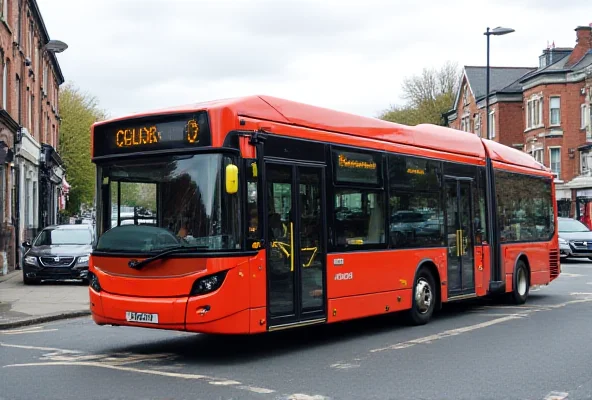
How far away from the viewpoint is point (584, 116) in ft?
176

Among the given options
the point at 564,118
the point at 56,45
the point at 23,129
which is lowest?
the point at 23,129

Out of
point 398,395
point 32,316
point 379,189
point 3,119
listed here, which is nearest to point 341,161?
point 379,189

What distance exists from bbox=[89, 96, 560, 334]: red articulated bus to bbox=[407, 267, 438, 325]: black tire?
0.10ft

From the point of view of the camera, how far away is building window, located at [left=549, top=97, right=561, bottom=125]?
180 feet

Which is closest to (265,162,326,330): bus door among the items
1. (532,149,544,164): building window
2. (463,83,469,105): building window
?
(532,149,544,164): building window

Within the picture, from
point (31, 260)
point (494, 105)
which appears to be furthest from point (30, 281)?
point (494, 105)

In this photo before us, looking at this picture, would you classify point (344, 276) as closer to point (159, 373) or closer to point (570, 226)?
point (159, 373)

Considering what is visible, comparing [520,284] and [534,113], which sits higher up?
[534,113]

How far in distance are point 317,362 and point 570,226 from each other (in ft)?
82.4

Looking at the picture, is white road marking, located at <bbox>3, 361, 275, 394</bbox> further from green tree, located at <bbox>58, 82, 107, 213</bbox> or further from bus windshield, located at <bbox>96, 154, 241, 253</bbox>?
green tree, located at <bbox>58, 82, 107, 213</bbox>

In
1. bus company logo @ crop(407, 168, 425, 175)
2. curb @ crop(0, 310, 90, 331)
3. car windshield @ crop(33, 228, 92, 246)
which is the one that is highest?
bus company logo @ crop(407, 168, 425, 175)

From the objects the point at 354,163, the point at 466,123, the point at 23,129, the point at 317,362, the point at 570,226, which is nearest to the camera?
the point at 317,362

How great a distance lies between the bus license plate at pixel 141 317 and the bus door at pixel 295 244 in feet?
4.25

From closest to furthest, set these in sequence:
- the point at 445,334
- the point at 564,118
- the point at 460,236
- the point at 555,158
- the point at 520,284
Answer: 1. the point at 445,334
2. the point at 460,236
3. the point at 520,284
4. the point at 564,118
5. the point at 555,158
